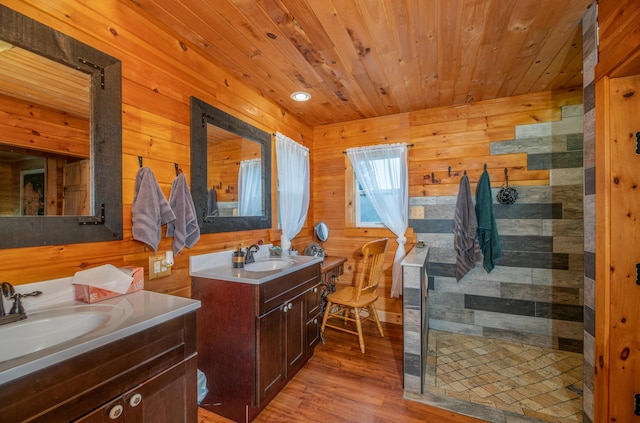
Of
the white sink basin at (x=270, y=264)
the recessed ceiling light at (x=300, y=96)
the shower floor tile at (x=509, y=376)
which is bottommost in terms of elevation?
the shower floor tile at (x=509, y=376)

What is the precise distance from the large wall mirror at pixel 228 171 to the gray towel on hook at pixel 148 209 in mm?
289

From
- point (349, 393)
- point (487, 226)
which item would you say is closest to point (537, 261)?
point (487, 226)

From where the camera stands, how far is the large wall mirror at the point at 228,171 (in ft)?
5.90

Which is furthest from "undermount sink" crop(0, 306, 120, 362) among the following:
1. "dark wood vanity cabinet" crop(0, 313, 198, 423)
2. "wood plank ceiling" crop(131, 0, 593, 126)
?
"wood plank ceiling" crop(131, 0, 593, 126)

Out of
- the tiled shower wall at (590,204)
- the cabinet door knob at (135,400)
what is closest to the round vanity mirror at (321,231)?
the tiled shower wall at (590,204)

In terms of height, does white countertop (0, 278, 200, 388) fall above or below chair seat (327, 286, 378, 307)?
above

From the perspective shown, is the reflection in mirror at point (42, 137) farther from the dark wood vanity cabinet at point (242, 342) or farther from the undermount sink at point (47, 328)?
the dark wood vanity cabinet at point (242, 342)

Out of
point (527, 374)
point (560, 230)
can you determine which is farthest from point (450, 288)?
point (560, 230)

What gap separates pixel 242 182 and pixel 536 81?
106 inches

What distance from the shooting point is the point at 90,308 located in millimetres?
1084

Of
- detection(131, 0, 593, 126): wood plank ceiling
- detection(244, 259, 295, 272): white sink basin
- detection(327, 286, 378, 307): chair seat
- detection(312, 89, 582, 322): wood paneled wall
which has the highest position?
Result: detection(131, 0, 593, 126): wood plank ceiling

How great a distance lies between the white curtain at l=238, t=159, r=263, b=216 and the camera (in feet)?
7.18

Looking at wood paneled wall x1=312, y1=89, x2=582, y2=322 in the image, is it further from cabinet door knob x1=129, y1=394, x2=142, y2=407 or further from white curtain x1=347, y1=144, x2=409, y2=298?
cabinet door knob x1=129, y1=394, x2=142, y2=407

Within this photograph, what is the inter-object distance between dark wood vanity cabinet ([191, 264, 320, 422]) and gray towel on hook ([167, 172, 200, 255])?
297mm
